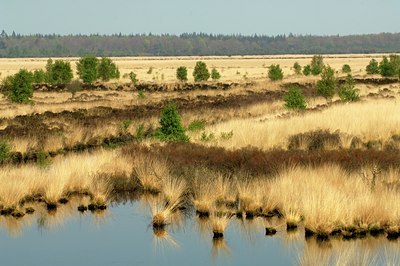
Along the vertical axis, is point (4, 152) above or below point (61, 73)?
below

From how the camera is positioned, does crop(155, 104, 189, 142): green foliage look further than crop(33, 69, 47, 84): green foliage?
No

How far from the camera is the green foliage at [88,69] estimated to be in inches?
2648

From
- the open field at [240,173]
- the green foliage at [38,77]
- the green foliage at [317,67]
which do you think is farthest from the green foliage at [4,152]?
the green foliage at [317,67]

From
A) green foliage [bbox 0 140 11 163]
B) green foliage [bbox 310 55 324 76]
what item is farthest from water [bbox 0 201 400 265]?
green foliage [bbox 310 55 324 76]

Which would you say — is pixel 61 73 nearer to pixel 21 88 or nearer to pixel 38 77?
pixel 38 77

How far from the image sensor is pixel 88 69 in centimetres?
6775

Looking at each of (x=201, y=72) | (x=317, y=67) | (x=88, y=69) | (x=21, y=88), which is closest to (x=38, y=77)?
(x=88, y=69)

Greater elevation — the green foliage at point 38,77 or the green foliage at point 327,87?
the green foliage at point 327,87

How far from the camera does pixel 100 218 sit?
15297 mm

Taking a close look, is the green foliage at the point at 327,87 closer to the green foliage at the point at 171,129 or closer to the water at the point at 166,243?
the green foliage at the point at 171,129

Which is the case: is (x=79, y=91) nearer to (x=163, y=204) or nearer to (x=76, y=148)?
(x=76, y=148)

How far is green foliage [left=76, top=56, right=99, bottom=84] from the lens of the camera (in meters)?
67.2

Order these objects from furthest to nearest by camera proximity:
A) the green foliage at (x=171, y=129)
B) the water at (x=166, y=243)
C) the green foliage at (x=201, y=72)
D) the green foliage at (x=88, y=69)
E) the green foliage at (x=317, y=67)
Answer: the green foliage at (x=317, y=67) → the green foliage at (x=201, y=72) → the green foliage at (x=88, y=69) → the green foliage at (x=171, y=129) → the water at (x=166, y=243)

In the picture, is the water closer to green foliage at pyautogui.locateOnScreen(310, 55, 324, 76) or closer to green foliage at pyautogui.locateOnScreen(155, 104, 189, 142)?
green foliage at pyautogui.locateOnScreen(155, 104, 189, 142)
